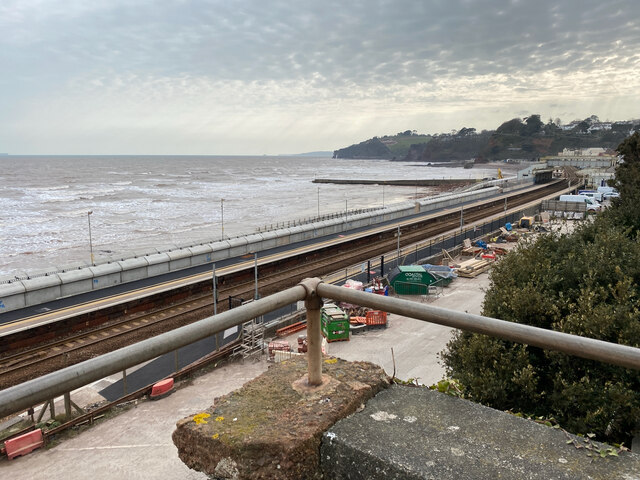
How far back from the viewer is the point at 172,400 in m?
15.0

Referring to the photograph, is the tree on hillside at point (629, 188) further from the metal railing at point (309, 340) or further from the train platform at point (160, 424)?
the metal railing at point (309, 340)

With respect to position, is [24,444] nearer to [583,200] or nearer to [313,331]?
[313,331]

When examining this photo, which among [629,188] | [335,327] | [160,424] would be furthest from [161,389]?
[629,188]

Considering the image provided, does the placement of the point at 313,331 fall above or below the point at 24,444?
above

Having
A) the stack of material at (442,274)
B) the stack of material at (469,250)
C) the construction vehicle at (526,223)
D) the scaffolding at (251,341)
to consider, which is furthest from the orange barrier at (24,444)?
the construction vehicle at (526,223)

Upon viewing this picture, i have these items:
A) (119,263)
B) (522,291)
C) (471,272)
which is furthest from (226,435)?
(471,272)

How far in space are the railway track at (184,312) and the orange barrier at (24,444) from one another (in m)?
5.32

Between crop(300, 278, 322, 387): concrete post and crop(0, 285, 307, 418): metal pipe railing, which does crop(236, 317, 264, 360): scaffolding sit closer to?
crop(300, 278, 322, 387): concrete post

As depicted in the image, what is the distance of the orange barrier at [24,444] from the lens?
12141 mm

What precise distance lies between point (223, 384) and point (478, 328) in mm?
15095

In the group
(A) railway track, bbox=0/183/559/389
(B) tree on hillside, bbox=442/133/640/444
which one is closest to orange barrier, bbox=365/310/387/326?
(A) railway track, bbox=0/183/559/389

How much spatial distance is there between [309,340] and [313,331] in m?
0.07

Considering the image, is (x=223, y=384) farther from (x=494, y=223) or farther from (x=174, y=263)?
(x=494, y=223)

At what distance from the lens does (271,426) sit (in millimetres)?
2445
